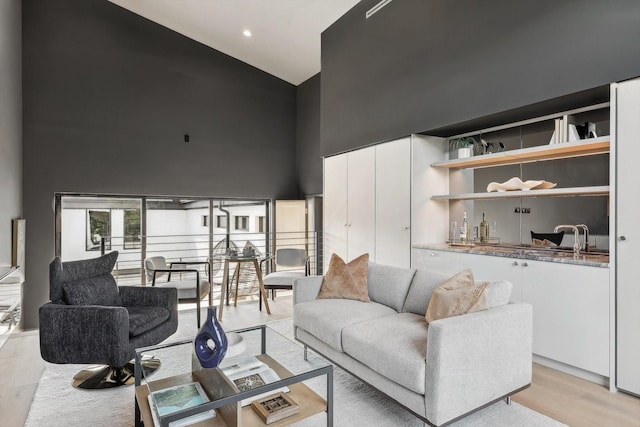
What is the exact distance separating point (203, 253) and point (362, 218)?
3.24m

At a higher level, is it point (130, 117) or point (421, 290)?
point (130, 117)

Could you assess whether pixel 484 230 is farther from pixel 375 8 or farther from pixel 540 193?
pixel 375 8

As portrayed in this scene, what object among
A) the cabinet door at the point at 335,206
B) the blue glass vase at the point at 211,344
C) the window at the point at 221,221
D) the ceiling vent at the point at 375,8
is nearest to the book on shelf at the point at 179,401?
the blue glass vase at the point at 211,344

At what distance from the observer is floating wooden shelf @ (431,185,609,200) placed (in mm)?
2912

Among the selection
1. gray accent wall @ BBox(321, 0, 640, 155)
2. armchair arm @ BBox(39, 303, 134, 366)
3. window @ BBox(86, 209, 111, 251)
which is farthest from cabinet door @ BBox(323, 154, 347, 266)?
window @ BBox(86, 209, 111, 251)

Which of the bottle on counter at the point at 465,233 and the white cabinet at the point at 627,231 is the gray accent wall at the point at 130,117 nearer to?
the bottle on counter at the point at 465,233

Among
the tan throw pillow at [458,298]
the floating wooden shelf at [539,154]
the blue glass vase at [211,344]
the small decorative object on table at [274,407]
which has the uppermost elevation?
the floating wooden shelf at [539,154]

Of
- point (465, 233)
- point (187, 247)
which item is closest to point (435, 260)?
point (465, 233)

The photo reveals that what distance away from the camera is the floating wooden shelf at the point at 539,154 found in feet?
9.66

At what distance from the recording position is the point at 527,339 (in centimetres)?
229

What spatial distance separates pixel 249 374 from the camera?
1942mm

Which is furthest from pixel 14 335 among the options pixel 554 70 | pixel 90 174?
pixel 554 70

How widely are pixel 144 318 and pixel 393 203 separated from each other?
284cm

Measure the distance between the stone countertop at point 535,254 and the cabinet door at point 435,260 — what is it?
0.19 ft
